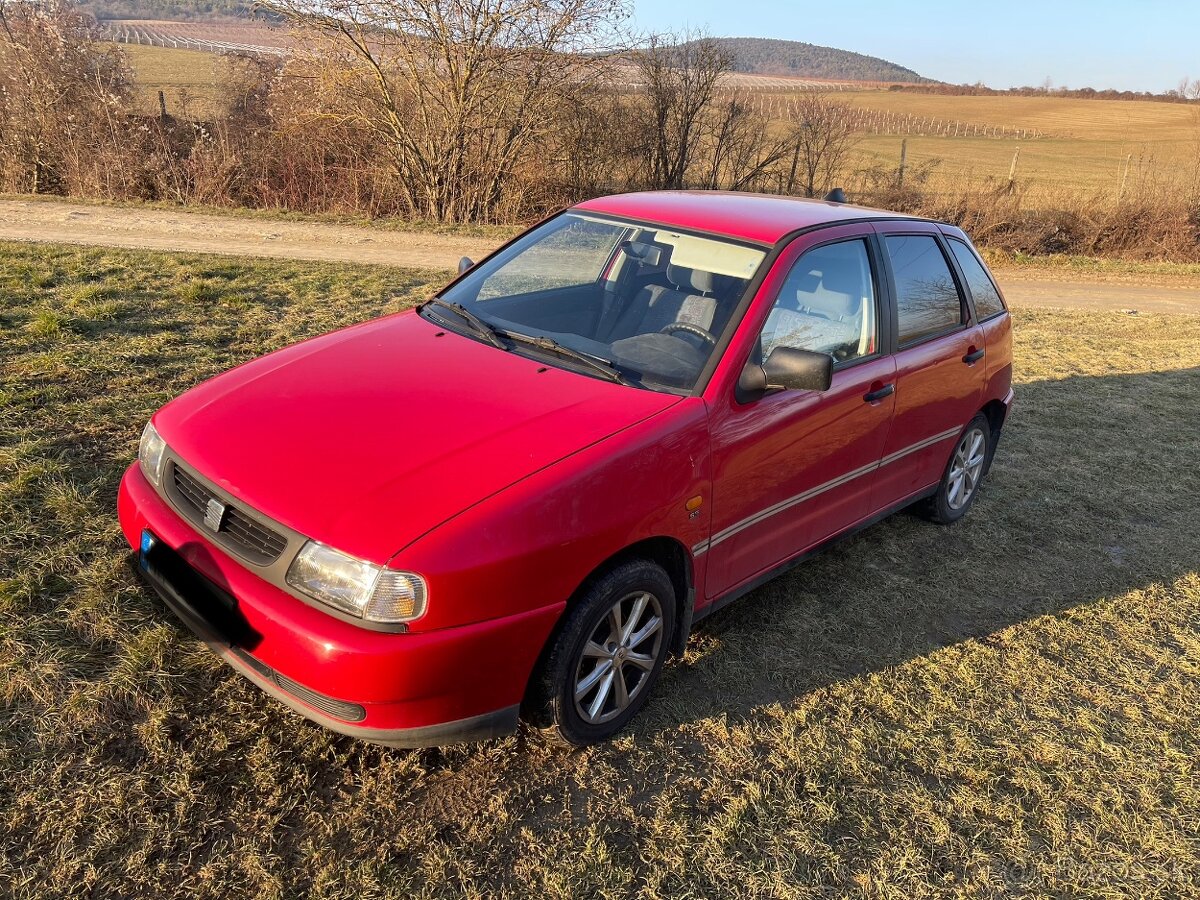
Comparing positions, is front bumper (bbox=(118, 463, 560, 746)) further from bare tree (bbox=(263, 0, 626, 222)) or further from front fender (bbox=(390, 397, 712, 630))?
bare tree (bbox=(263, 0, 626, 222))

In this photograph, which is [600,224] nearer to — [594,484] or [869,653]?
[594,484]

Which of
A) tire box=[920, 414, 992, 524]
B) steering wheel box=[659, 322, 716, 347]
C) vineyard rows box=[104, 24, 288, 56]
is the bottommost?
tire box=[920, 414, 992, 524]

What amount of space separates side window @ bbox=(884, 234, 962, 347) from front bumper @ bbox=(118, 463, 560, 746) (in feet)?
8.49

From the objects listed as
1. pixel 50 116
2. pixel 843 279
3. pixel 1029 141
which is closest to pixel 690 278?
pixel 843 279

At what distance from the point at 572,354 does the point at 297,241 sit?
35.1ft

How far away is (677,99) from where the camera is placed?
17.2 meters

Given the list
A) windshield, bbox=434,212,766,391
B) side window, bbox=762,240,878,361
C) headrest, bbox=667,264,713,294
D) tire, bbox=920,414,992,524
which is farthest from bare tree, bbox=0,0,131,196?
tire, bbox=920,414,992,524

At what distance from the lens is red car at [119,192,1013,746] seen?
7.61 feet

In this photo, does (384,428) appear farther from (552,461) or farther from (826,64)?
(826,64)

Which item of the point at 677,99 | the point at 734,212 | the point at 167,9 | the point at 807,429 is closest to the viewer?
the point at 807,429

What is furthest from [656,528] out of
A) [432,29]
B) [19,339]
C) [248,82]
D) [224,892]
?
[248,82]

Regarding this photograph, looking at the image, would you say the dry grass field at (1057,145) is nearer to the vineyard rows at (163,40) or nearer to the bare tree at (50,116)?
the bare tree at (50,116)

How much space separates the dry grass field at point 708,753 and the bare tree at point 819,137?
14942 millimetres

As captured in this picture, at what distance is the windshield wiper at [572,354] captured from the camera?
308cm
